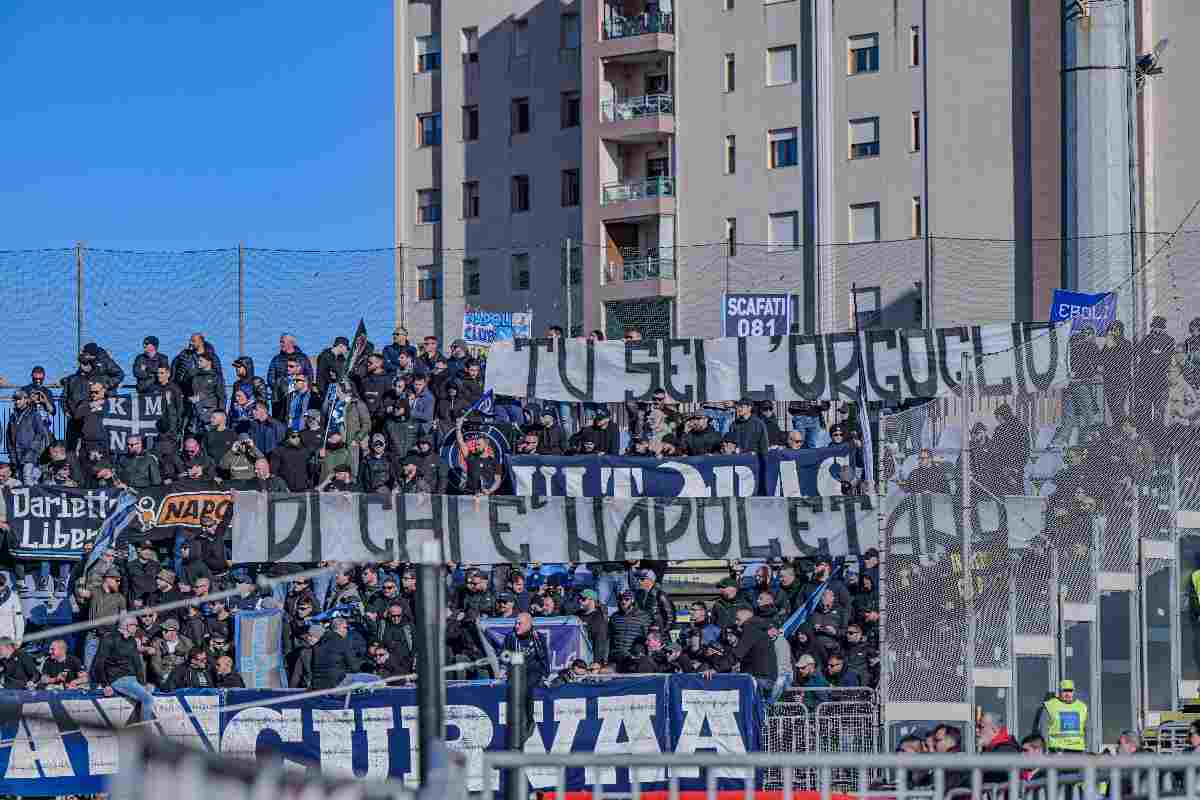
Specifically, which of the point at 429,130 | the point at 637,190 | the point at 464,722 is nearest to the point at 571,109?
the point at 637,190

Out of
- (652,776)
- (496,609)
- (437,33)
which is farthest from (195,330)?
(437,33)

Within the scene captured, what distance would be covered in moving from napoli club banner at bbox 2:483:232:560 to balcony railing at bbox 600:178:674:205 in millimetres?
39656

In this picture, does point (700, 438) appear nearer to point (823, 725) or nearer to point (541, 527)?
point (541, 527)

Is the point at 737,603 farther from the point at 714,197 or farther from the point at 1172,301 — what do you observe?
the point at 714,197

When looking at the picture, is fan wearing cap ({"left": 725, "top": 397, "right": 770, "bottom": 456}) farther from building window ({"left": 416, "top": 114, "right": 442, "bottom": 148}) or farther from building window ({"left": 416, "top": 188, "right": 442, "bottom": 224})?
building window ({"left": 416, "top": 114, "right": 442, "bottom": 148})

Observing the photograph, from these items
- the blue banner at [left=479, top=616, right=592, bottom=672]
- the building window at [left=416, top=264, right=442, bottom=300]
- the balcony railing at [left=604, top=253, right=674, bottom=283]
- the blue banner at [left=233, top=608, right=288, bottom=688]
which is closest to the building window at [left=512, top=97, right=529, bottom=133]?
the balcony railing at [left=604, top=253, right=674, bottom=283]

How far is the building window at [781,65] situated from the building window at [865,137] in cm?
262

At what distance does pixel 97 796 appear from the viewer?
17.5 metres

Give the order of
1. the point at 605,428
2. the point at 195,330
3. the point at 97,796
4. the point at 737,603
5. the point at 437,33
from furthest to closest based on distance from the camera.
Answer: the point at 437,33 < the point at 195,330 < the point at 605,428 < the point at 737,603 < the point at 97,796

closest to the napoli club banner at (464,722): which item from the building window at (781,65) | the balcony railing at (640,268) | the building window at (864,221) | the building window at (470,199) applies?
the balcony railing at (640,268)

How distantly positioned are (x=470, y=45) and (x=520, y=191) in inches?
223

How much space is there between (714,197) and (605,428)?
121 ft

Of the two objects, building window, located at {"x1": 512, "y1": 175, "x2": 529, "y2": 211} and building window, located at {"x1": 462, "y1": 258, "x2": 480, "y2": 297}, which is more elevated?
building window, located at {"x1": 512, "y1": 175, "x2": 529, "y2": 211}

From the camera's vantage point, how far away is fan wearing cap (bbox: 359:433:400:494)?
2417cm
